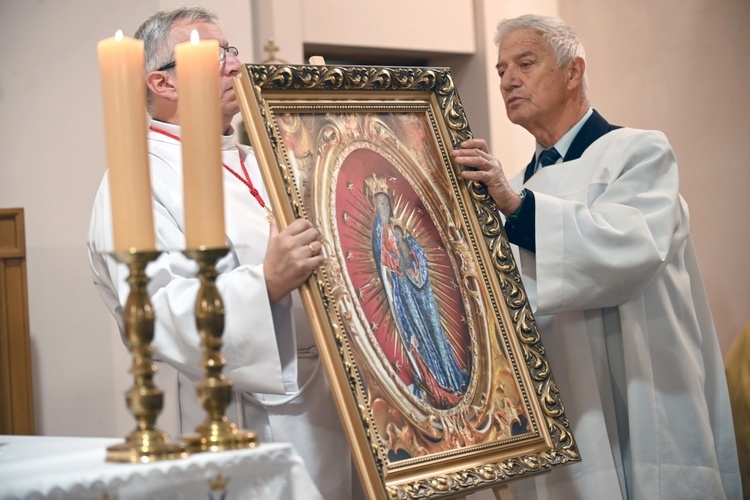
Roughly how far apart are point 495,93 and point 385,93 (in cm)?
382

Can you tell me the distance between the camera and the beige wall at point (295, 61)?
5023 millimetres

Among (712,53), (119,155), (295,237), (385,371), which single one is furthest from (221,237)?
(712,53)

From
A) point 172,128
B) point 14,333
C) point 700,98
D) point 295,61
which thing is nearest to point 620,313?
point 172,128

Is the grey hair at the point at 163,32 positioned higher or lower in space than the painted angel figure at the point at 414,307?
higher

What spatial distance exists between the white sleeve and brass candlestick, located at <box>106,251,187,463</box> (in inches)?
69.5

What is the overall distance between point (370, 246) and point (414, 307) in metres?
0.20

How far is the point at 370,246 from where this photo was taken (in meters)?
2.69

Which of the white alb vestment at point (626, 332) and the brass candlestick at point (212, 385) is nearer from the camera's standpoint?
the brass candlestick at point (212, 385)

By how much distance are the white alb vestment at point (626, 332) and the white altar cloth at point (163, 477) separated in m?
1.65

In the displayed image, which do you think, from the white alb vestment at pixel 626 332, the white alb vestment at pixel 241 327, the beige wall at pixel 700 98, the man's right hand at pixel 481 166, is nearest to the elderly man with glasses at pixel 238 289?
the white alb vestment at pixel 241 327

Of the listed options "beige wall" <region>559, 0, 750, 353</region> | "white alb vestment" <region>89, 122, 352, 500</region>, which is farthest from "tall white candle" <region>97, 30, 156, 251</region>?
"beige wall" <region>559, 0, 750, 353</region>

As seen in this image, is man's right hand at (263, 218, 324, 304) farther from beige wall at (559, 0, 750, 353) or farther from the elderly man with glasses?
beige wall at (559, 0, 750, 353)

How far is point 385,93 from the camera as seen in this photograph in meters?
2.87

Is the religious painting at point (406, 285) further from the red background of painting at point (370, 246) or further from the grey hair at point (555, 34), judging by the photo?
the grey hair at point (555, 34)
